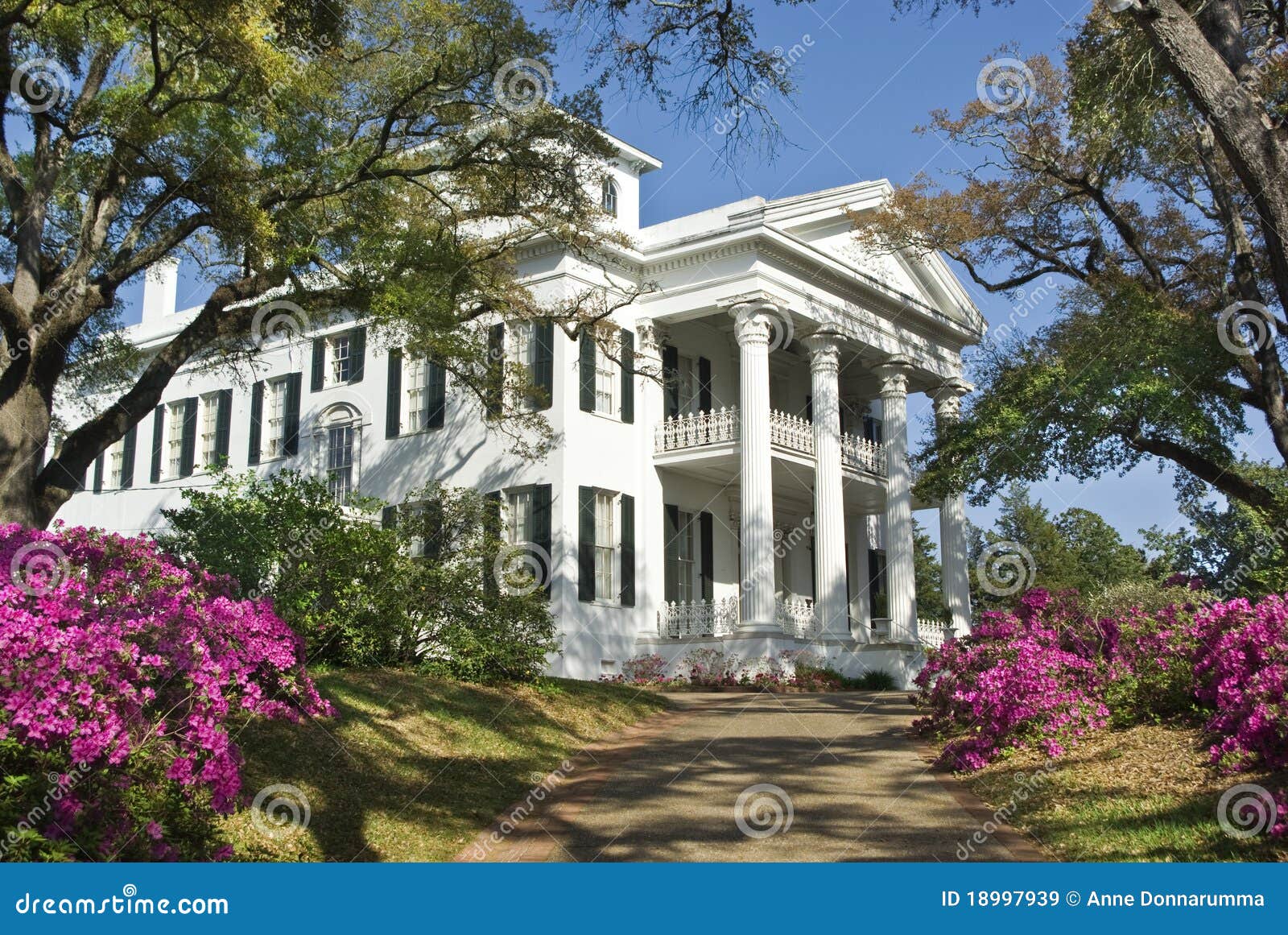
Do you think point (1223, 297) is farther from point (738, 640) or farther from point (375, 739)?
point (375, 739)

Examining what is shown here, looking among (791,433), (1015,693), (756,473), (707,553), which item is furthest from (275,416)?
(1015,693)

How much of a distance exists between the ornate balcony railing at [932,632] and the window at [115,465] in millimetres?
20615

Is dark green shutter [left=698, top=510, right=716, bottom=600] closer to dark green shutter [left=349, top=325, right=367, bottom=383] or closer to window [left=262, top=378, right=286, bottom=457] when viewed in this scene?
dark green shutter [left=349, top=325, right=367, bottom=383]

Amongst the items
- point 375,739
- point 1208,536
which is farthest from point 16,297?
point 1208,536

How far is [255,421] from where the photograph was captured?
27859mm

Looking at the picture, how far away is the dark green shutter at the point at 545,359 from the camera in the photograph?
22.3 metres

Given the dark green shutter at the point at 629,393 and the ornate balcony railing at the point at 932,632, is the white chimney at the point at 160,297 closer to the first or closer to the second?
the dark green shutter at the point at 629,393

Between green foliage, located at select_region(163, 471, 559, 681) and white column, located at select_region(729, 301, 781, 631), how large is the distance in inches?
282

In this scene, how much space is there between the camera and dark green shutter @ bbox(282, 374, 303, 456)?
26641 millimetres

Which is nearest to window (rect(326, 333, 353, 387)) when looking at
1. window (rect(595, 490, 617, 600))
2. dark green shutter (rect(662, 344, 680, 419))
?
dark green shutter (rect(662, 344, 680, 419))

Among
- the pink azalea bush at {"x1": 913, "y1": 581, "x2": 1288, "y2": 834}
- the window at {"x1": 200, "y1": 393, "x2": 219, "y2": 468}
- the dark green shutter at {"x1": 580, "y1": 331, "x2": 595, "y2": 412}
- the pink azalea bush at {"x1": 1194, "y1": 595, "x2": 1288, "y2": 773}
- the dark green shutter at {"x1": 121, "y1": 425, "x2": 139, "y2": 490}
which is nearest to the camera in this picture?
the pink azalea bush at {"x1": 1194, "y1": 595, "x2": 1288, "y2": 773}

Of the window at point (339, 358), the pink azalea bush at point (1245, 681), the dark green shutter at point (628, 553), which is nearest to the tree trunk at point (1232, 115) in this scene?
the pink azalea bush at point (1245, 681)

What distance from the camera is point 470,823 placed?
9.23m

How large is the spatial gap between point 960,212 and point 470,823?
45.9 ft
